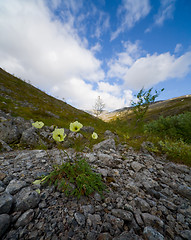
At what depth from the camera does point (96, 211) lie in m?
Answer: 2.22

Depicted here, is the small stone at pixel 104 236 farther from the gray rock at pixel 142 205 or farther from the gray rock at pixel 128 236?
the gray rock at pixel 142 205

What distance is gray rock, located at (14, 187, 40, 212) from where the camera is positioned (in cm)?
197

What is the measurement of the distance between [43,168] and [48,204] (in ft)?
5.05

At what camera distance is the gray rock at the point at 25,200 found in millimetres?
1973

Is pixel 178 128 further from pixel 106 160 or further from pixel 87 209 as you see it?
pixel 87 209

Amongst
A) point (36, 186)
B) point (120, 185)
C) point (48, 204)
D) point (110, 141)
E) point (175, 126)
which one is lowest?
point (120, 185)

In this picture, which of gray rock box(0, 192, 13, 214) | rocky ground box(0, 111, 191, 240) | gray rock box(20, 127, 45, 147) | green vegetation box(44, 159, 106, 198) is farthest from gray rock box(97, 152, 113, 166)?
gray rock box(20, 127, 45, 147)

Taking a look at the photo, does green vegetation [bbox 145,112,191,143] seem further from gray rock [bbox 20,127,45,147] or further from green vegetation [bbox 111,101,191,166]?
gray rock [bbox 20,127,45,147]

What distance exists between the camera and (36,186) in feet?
8.14

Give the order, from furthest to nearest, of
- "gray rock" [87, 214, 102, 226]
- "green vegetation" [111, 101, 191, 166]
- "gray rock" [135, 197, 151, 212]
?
"green vegetation" [111, 101, 191, 166]
"gray rock" [135, 197, 151, 212]
"gray rock" [87, 214, 102, 226]

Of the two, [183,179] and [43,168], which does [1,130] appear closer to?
[43,168]

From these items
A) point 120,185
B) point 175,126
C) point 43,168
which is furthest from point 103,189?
point 175,126

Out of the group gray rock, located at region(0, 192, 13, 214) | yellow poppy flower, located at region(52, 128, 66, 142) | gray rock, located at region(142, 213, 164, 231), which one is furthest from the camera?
yellow poppy flower, located at region(52, 128, 66, 142)

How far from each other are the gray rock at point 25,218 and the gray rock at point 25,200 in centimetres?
13
